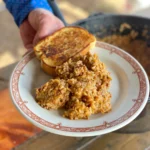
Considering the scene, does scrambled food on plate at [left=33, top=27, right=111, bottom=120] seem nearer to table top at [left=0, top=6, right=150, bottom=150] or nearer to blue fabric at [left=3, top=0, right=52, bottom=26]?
table top at [left=0, top=6, right=150, bottom=150]

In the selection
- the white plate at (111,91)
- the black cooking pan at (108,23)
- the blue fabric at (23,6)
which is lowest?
the black cooking pan at (108,23)

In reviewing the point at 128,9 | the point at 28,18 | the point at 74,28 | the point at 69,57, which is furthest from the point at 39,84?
the point at 128,9

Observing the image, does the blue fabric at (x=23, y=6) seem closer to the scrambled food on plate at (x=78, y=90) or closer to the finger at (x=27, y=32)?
the finger at (x=27, y=32)

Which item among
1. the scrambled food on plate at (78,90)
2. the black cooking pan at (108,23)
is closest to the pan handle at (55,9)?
the black cooking pan at (108,23)

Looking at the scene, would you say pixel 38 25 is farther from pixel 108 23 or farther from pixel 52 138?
pixel 52 138

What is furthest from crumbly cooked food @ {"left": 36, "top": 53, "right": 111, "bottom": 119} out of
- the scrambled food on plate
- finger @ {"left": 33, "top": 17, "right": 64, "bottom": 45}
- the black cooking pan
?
Answer: the black cooking pan

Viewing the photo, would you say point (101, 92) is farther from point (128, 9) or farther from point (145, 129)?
point (128, 9)

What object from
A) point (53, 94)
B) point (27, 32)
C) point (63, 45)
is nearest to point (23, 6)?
point (27, 32)
